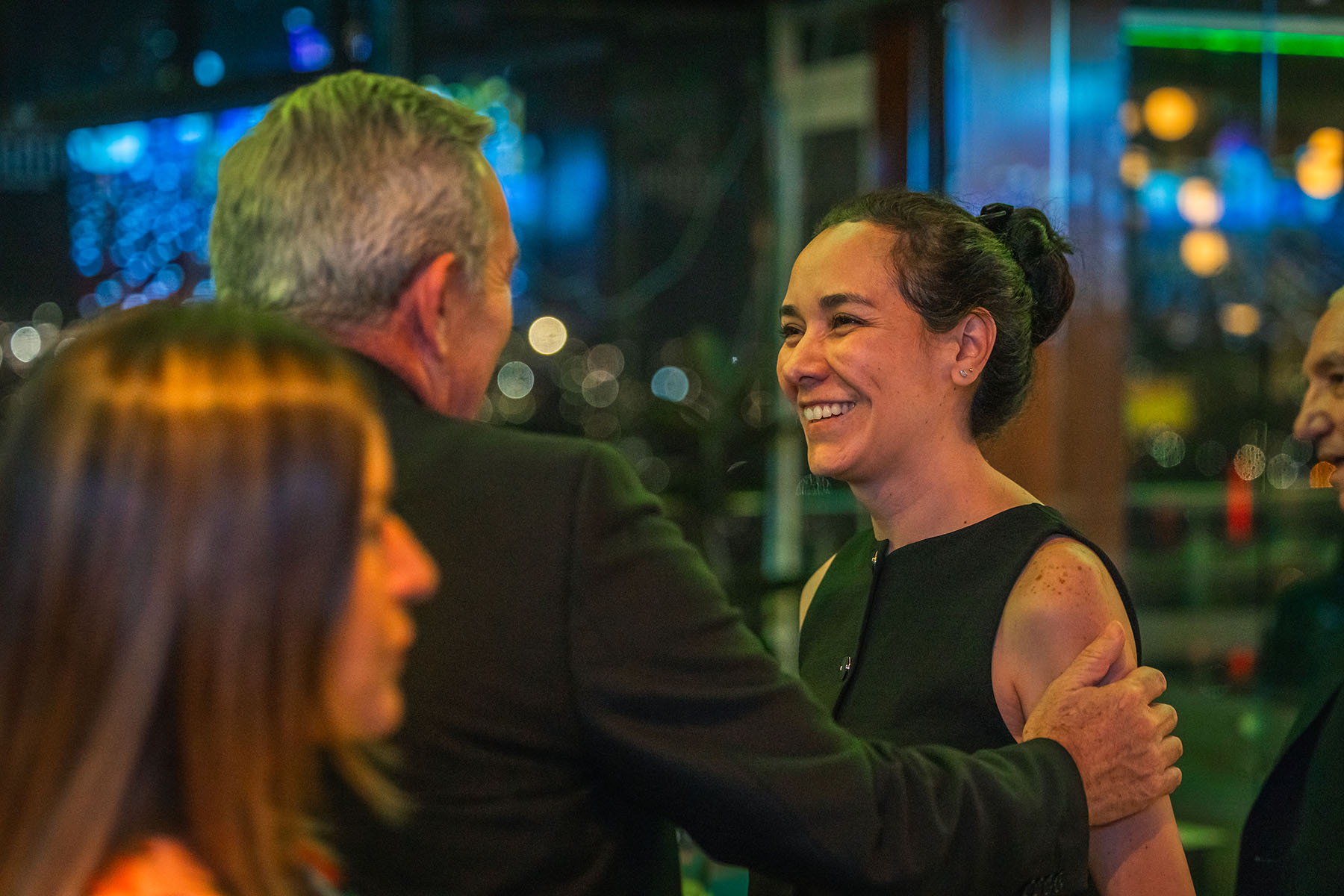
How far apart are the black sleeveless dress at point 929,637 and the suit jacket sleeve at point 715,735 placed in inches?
14.8

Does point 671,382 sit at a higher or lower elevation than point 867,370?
lower

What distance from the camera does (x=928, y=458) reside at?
5.74ft

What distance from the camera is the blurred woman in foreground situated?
777 mm

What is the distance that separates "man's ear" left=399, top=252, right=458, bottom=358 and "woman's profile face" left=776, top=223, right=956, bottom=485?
2.21 feet

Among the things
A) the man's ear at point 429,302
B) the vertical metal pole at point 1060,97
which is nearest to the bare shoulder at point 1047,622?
the man's ear at point 429,302

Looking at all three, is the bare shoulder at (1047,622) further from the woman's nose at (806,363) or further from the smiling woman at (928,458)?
the woman's nose at (806,363)

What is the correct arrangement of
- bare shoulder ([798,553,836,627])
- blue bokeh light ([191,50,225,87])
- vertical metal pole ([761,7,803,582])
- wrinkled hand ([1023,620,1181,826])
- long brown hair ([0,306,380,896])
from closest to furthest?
long brown hair ([0,306,380,896]) < wrinkled hand ([1023,620,1181,826]) < bare shoulder ([798,553,836,627]) < blue bokeh light ([191,50,225,87]) < vertical metal pole ([761,7,803,582])

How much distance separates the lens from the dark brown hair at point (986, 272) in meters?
1.75

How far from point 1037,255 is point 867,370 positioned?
0.31 metres

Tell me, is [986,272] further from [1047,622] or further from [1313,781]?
[1313,781]

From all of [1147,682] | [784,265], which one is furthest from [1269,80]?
[1147,682]

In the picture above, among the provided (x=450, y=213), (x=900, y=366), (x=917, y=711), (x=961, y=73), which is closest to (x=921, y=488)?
(x=900, y=366)

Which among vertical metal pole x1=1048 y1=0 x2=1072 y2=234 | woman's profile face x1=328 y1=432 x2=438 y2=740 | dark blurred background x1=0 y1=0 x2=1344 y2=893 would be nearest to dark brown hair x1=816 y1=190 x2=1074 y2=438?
woman's profile face x1=328 y1=432 x2=438 y2=740

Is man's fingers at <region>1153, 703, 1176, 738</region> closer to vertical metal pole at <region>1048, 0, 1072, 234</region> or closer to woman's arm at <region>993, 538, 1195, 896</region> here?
woman's arm at <region>993, 538, 1195, 896</region>
